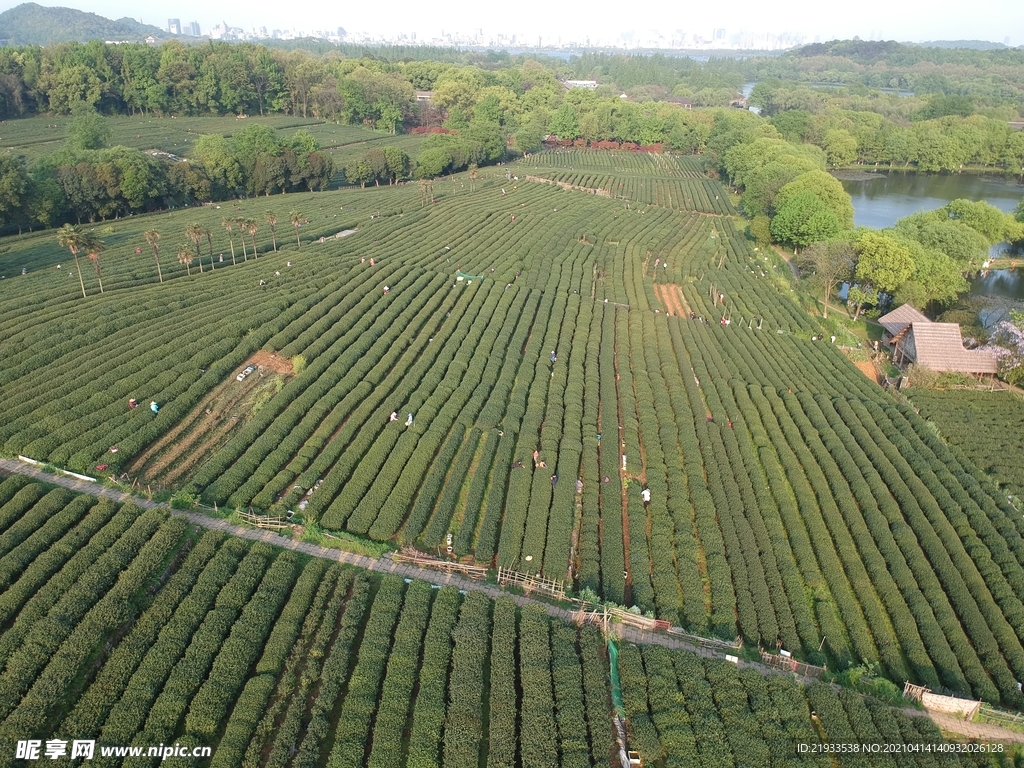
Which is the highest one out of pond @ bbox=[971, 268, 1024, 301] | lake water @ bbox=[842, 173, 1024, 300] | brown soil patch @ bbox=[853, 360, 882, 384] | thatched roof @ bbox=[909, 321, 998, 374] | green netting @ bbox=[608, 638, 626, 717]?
lake water @ bbox=[842, 173, 1024, 300]

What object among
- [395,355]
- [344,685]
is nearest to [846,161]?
[395,355]

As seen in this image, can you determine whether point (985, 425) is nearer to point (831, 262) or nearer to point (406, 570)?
point (831, 262)

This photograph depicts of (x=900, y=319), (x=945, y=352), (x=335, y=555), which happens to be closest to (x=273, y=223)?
(x=335, y=555)

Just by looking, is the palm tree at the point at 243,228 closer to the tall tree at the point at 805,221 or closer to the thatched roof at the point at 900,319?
the thatched roof at the point at 900,319

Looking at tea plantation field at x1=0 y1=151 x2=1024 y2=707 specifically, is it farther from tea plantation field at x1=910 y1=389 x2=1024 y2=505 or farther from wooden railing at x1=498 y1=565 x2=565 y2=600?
tea plantation field at x1=910 y1=389 x2=1024 y2=505

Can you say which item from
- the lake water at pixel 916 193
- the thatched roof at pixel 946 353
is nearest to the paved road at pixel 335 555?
the thatched roof at pixel 946 353

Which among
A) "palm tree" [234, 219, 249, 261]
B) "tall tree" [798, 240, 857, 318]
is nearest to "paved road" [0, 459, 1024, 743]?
"palm tree" [234, 219, 249, 261]
